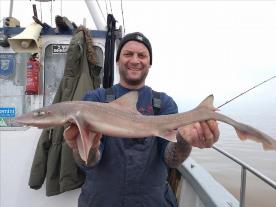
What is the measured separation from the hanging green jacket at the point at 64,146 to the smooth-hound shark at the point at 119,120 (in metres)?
1.63

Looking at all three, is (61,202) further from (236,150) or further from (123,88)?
(236,150)

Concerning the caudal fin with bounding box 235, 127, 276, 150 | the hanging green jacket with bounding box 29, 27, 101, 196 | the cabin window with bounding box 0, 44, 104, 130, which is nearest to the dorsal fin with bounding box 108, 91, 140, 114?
the caudal fin with bounding box 235, 127, 276, 150

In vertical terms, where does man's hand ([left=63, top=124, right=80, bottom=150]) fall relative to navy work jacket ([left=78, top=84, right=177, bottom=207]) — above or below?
above

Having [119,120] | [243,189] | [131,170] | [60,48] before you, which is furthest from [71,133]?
[60,48]

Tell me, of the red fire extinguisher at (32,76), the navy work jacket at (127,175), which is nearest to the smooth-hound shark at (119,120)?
the navy work jacket at (127,175)

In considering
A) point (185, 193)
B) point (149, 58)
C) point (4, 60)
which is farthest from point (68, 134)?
point (4, 60)

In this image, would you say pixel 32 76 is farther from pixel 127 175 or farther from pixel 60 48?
pixel 127 175

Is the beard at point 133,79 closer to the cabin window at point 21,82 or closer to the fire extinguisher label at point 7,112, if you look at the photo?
the cabin window at point 21,82

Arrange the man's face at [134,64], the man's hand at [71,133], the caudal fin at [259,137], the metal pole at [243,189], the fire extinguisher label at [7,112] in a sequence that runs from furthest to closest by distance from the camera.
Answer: the fire extinguisher label at [7,112] < the man's face at [134,64] < the metal pole at [243,189] < the man's hand at [71,133] < the caudal fin at [259,137]

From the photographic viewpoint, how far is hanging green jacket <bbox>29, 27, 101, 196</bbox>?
4012 mm

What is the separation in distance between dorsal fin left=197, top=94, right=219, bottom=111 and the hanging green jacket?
189 cm

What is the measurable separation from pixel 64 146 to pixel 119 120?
174 cm

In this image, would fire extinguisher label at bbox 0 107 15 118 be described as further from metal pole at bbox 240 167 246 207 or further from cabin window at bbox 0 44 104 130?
metal pole at bbox 240 167 246 207

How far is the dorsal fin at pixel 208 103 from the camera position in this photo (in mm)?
2486
